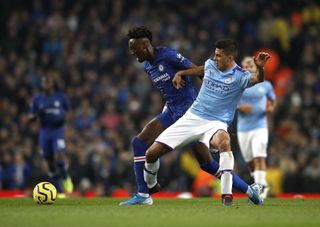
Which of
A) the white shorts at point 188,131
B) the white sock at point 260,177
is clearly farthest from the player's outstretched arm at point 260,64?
the white sock at point 260,177

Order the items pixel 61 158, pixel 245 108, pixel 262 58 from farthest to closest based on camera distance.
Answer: pixel 61 158 → pixel 245 108 → pixel 262 58

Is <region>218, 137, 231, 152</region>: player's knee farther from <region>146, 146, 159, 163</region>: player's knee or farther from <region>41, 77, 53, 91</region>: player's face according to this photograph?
<region>41, 77, 53, 91</region>: player's face

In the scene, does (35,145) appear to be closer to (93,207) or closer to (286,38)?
(286,38)

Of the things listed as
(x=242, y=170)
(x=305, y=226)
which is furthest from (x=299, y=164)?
(x=305, y=226)

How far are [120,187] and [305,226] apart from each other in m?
11.0

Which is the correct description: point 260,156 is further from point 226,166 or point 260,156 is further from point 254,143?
point 226,166

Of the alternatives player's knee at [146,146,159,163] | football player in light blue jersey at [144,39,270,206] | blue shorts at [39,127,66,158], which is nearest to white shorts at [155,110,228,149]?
football player in light blue jersey at [144,39,270,206]

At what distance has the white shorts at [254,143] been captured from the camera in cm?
1562

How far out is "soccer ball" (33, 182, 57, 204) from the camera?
12531mm

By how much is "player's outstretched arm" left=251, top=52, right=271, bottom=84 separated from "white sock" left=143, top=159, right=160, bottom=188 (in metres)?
1.71

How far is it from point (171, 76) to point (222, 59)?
2.98 ft

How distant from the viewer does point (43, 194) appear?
1254 cm

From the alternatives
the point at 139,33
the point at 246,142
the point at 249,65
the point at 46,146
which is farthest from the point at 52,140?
the point at 139,33

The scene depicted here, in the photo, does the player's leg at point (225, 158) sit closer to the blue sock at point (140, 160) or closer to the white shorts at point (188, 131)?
the white shorts at point (188, 131)
